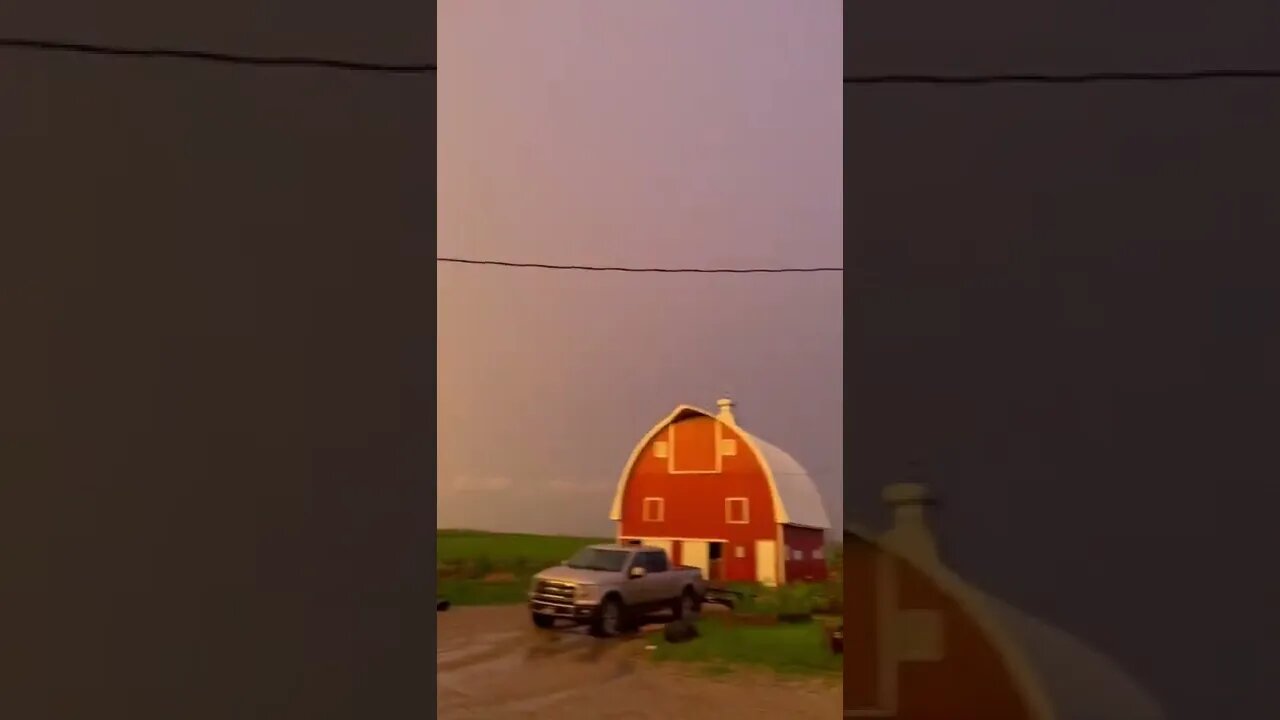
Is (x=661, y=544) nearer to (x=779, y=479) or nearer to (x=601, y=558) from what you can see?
(x=601, y=558)

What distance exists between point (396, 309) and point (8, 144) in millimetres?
1059

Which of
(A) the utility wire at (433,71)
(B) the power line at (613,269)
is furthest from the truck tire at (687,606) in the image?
(A) the utility wire at (433,71)

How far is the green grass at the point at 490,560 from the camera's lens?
296cm

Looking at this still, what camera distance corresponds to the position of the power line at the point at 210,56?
2975 millimetres

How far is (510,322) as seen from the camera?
305 cm

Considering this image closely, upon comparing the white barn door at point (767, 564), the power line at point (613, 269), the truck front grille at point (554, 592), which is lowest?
the truck front grille at point (554, 592)

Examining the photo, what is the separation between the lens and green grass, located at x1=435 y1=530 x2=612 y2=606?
9.70 ft
